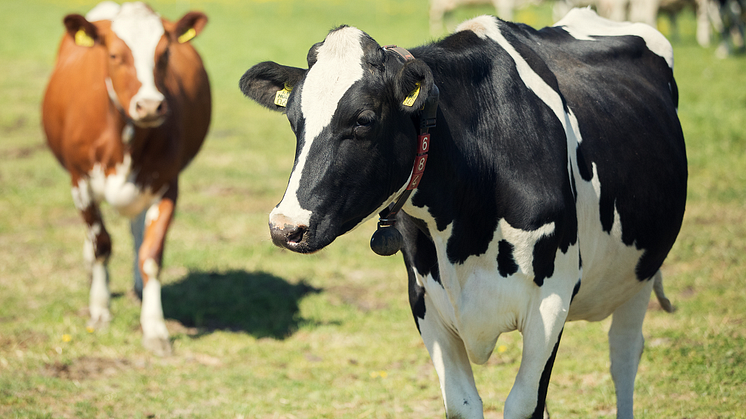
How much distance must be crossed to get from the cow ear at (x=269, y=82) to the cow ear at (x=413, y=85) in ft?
1.53

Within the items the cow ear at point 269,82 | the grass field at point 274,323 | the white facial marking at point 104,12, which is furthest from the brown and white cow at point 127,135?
the cow ear at point 269,82

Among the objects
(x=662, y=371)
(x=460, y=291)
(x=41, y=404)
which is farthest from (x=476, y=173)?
(x=41, y=404)

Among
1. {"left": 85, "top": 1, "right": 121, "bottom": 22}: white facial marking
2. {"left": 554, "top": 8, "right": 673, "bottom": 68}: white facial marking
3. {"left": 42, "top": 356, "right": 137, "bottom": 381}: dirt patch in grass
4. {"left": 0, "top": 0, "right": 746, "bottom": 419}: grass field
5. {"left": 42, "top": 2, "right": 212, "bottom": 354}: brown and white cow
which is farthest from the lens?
{"left": 85, "top": 1, "right": 121, "bottom": 22}: white facial marking

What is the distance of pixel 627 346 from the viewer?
383 centimetres

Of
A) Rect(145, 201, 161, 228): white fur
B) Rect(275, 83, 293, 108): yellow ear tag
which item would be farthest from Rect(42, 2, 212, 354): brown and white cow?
Rect(275, 83, 293, 108): yellow ear tag

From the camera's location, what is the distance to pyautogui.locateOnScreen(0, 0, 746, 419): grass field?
4.39 m

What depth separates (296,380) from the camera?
190 inches

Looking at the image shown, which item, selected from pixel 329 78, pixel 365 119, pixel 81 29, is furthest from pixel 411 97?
pixel 81 29

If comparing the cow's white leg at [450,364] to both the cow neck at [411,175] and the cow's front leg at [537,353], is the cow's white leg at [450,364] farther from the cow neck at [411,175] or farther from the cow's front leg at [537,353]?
the cow neck at [411,175]

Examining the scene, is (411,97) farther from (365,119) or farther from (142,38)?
(142,38)

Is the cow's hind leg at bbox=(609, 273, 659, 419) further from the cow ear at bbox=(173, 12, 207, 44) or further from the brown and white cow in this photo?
the cow ear at bbox=(173, 12, 207, 44)

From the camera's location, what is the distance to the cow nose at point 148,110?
16.8ft

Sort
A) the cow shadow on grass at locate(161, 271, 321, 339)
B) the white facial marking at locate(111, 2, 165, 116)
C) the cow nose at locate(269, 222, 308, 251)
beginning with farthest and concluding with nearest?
the cow shadow on grass at locate(161, 271, 321, 339)
the white facial marking at locate(111, 2, 165, 116)
the cow nose at locate(269, 222, 308, 251)

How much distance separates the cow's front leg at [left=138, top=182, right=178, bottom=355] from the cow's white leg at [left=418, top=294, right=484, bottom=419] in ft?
8.94
